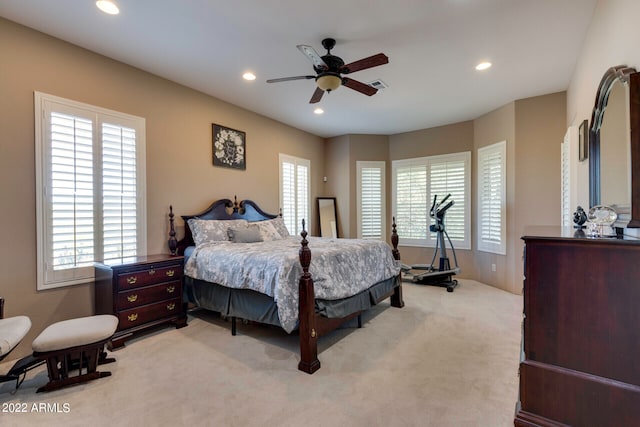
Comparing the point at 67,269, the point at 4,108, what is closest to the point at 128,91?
the point at 4,108

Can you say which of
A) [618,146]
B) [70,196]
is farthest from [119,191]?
[618,146]

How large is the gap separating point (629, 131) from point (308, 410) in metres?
2.50

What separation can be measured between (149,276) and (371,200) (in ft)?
15.1

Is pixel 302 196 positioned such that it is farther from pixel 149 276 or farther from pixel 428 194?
pixel 149 276

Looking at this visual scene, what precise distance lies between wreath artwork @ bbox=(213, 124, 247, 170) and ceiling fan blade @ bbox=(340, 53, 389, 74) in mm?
2436

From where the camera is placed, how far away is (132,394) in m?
2.12

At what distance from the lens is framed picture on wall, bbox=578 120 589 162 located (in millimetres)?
2652

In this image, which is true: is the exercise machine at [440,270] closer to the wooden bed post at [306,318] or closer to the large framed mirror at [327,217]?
the large framed mirror at [327,217]

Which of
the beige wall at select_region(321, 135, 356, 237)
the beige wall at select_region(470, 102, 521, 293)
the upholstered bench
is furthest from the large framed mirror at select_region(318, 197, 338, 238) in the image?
the upholstered bench

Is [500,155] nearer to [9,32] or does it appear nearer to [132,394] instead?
[132,394]

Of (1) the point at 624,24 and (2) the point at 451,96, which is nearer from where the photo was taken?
(1) the point at 624,24

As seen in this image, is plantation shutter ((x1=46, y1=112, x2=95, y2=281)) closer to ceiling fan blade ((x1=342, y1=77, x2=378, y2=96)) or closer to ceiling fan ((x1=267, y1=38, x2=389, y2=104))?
ceiling fan ((x1=267, y1=38, x2=389, y2=104))

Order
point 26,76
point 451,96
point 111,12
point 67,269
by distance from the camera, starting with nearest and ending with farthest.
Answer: point 111,12 < point 26,76 < point 67,269 < point 451,96

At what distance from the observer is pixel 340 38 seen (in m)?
2.85
